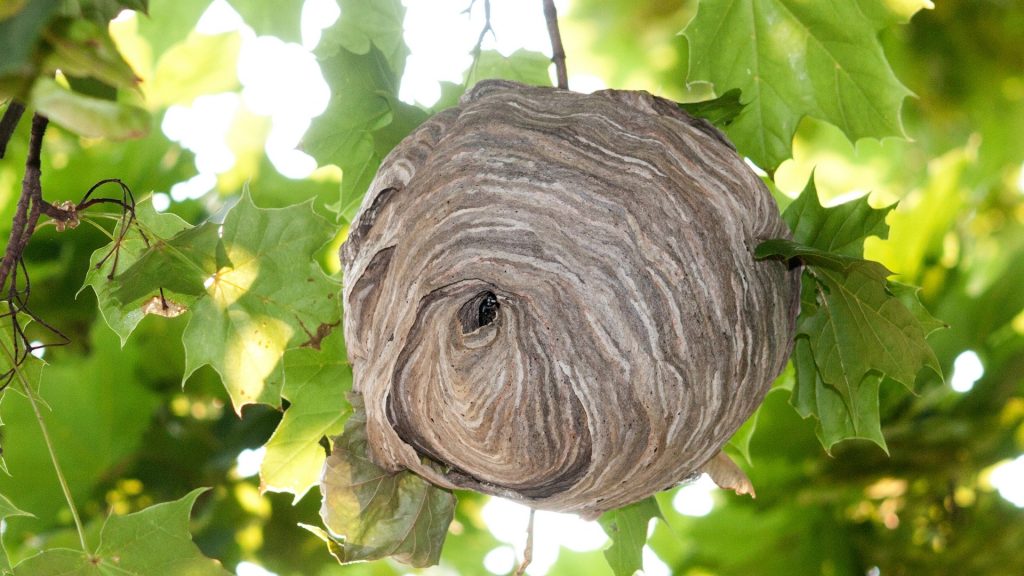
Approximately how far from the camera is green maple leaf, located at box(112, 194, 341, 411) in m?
2.19

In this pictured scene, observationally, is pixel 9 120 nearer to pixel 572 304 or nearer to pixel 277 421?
pixel 572 304

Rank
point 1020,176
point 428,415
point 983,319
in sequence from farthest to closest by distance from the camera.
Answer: point 1020,176
point 983,319
point 428,415

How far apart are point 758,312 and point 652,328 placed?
0.22 m

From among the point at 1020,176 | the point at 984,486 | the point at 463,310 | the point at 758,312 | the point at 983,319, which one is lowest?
the point at 463,310

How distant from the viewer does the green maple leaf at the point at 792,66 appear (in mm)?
2262

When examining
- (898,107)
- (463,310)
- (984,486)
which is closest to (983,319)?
(984,486)

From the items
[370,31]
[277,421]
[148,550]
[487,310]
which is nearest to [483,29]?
[370,31]

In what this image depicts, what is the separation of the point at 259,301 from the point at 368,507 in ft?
1.65

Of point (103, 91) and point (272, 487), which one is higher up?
point (103, 91)

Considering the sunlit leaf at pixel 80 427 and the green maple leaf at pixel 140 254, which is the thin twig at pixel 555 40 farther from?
the sunlit leaf at pixel 80 427

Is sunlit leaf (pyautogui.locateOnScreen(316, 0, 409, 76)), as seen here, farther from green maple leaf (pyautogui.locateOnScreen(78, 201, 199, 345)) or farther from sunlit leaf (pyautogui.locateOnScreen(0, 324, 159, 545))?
sunlit leaf (pyautogui.locateOnScreen(0, 324, 159, 545))

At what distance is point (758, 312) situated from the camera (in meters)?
1.85

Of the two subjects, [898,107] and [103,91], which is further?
[898,107]

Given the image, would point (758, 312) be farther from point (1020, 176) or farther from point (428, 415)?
point (1020, 176)
